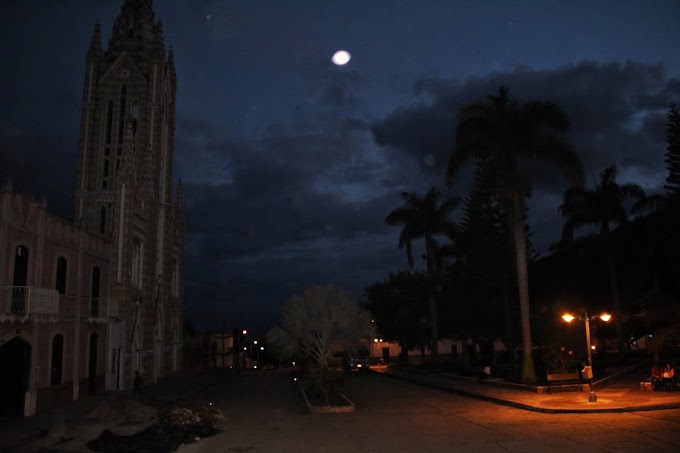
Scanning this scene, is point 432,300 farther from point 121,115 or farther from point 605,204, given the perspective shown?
point 121,115

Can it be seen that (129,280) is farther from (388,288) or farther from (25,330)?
(388,288)

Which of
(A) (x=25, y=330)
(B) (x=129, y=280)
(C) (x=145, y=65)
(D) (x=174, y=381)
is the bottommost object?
(D) (x=174, y=381)

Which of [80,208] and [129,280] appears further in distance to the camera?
[80,208]

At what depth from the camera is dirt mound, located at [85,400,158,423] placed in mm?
18016

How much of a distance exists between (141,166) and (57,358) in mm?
20357

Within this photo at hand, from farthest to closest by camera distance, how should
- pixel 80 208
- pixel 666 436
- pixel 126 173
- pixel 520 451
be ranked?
pixel 80 208, pixel 126 173, pixel 666 436, pixel 520 451

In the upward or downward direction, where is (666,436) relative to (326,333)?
downward

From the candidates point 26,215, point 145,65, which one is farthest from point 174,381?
point 145,65

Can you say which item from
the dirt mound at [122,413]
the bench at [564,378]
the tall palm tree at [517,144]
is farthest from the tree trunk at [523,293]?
the dirt mound at [122,413]

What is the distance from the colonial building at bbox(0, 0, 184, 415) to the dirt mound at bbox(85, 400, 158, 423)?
3816 millimetres

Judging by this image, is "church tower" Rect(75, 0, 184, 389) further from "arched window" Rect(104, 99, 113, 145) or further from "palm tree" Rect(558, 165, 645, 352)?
"palm tree" Rect(558, 165, 645, 352)

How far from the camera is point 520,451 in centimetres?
1227

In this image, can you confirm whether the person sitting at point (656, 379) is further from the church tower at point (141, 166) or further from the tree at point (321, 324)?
the church tower at point (141, 166)

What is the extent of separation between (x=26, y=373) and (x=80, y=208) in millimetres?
24355
